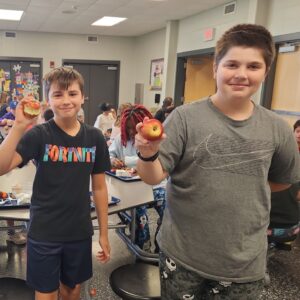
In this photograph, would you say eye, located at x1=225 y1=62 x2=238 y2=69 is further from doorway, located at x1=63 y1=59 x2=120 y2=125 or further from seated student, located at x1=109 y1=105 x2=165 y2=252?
doorway, located at x1=63 y1=59 x2=120 y2=125

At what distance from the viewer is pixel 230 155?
1057 millimetres

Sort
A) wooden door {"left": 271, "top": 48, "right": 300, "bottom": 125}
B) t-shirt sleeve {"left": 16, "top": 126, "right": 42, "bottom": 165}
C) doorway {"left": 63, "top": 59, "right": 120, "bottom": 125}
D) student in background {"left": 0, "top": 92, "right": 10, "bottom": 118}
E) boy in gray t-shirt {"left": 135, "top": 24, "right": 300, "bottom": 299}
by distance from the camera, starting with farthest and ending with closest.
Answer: doorway {"left": 63, "top": 59, "right": 120, "bottom": 125}, student in background {"left": 0, "top": 92, "right": 10, "bottom": 118}, wooden door {"left": 271, "top": 48, "right": 300, "bottom": 125}, t-shirt sleeve {"left": 16, "top": 126, "right": 42, "bottom": 165}, boy in gray t-shirt {"left": 135, "top": 24, "right": 300, "bottom": 299}

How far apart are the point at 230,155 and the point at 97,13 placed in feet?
21.1

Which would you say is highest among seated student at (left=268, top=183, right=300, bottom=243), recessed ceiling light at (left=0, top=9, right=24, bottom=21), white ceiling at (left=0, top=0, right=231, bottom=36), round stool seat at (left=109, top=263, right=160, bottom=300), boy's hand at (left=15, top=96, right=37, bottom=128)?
white ceiling at (left=0, top=0, right=231, bottom=36)

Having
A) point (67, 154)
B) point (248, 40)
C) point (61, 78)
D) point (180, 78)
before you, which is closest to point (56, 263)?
point (67, 154)

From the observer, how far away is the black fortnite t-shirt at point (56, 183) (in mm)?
1424

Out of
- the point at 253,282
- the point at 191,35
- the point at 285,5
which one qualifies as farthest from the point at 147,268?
the point at 191,35

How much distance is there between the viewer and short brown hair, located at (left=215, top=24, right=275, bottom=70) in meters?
1.02

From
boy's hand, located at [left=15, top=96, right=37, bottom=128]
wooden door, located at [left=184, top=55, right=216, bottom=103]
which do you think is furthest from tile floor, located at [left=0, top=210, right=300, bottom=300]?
wooden door, located at [left=184, top=55, right=216, bottom=103]

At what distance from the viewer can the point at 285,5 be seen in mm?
4570

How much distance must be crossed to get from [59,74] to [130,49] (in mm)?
8875

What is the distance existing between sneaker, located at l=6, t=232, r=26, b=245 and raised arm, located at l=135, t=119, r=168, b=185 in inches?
91.2

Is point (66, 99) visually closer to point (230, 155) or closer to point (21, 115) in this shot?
point (21, 115)

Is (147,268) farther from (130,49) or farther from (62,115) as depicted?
(130,49)
